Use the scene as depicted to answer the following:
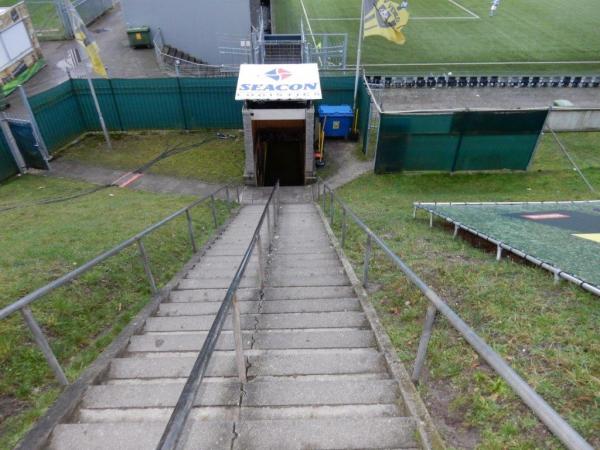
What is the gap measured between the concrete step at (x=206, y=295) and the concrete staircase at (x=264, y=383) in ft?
0.05

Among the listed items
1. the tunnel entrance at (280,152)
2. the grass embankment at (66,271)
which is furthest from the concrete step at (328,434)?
the tunnel entrance at (280,152)

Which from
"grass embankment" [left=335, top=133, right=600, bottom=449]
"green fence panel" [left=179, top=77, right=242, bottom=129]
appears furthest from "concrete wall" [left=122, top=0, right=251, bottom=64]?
"grass embankment" [left=335, top=133, right=600, bottom=449]

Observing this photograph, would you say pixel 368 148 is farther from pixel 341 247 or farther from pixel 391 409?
pixel 391 409

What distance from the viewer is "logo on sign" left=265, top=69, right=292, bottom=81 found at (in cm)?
1209

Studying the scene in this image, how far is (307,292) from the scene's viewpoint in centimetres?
470

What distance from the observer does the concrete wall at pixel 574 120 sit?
13.4 metres

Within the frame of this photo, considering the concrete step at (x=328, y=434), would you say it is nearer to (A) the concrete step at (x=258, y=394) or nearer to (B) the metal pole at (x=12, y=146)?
(A) the concrete step at (x=258, y=394)

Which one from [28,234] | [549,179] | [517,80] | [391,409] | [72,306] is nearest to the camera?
[391,409]

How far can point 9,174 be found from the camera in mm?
11828

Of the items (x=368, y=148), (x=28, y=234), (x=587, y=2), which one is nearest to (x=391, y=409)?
(x=28, y=234)

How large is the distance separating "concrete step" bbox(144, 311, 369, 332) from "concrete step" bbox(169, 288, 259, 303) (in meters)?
0.56

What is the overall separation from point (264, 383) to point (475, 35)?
1222 inches


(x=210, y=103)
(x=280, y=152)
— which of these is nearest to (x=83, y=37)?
(x=210, y=103)

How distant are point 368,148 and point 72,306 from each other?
11398 millimetres
